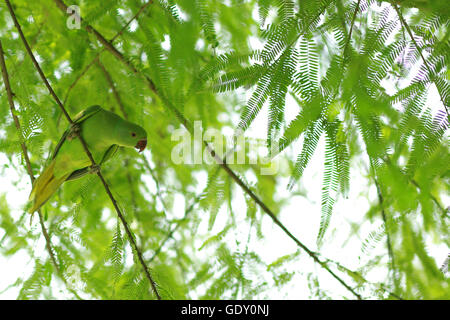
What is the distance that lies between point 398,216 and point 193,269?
230 centimetres

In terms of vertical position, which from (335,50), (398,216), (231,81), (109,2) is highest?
(109,2)

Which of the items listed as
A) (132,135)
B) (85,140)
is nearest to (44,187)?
(85,140)

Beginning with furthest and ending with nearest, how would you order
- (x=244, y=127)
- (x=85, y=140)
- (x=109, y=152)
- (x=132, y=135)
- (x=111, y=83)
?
(x=111, y=83)
(x=109, y=152)
(x=85, y=140)
(x=132, y=135)
(x=244, y=127)

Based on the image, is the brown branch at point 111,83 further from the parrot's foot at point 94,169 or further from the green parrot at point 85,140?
the parrot's foot at point 94,169

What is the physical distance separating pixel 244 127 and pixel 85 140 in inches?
44.7

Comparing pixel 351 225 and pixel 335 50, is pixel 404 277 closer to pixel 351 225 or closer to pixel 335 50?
pixel 351 225

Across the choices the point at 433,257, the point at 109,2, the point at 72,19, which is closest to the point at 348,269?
the point at 433,257

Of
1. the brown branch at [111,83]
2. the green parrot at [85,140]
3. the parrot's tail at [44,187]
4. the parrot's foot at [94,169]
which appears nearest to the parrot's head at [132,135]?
the green parrot at [85,140]

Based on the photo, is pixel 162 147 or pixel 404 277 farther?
pixel 162 147

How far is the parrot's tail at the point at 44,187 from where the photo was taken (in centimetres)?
230

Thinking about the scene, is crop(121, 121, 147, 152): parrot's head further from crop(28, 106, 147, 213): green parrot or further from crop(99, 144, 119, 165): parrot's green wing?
crop(99, 144, 119, 165): parrot's green wing

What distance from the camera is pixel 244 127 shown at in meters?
1.73

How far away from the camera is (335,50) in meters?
1.74

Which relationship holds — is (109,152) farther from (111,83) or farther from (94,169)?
(111,83)
